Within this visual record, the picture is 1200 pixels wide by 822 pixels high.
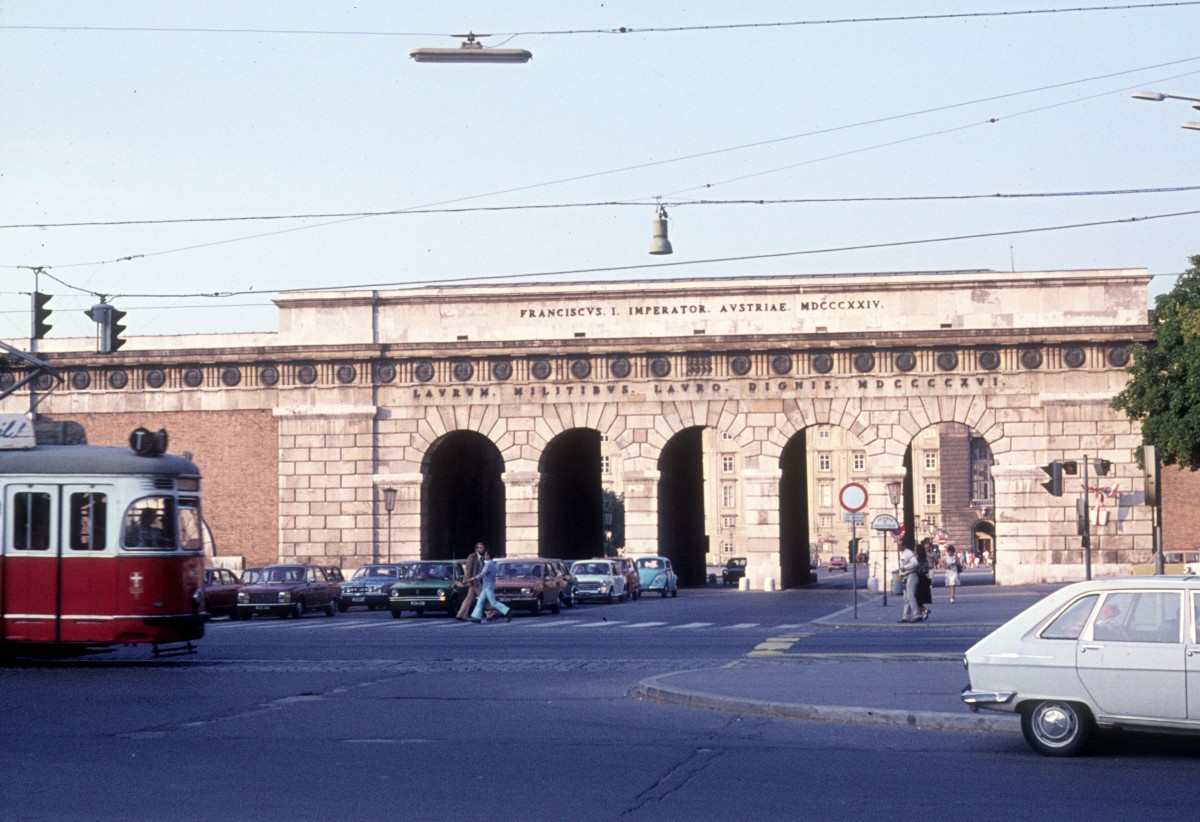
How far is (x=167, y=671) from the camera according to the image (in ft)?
75.3

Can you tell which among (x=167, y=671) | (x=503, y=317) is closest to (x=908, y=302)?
(x=503, y=317)

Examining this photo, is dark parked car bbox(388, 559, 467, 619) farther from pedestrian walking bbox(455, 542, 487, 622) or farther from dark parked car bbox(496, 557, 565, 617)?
pedestrian walking bbox(455, 542, 487, 622)

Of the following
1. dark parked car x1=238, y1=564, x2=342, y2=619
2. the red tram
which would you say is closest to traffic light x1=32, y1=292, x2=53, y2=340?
the red tram

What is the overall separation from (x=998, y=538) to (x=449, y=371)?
65.0 ft

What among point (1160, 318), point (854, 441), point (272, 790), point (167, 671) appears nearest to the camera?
point (272, 790)

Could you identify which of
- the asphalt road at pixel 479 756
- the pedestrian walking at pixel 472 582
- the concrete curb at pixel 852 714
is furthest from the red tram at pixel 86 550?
the pedestrian walking at pixel 472 582

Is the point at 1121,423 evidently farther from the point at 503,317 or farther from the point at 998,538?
the point at 503,317

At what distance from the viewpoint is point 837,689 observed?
17.9 metres

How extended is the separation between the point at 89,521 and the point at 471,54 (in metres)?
8.28

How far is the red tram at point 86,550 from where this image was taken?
919 inches

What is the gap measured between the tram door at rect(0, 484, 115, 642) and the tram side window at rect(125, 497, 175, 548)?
0.35 meters

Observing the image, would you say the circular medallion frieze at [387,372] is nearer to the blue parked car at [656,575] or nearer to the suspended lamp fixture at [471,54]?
the blue parked car at [656,575]

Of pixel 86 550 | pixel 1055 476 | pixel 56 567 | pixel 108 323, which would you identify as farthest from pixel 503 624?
pixel 56 567

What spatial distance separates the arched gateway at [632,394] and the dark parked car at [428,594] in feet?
55.8
